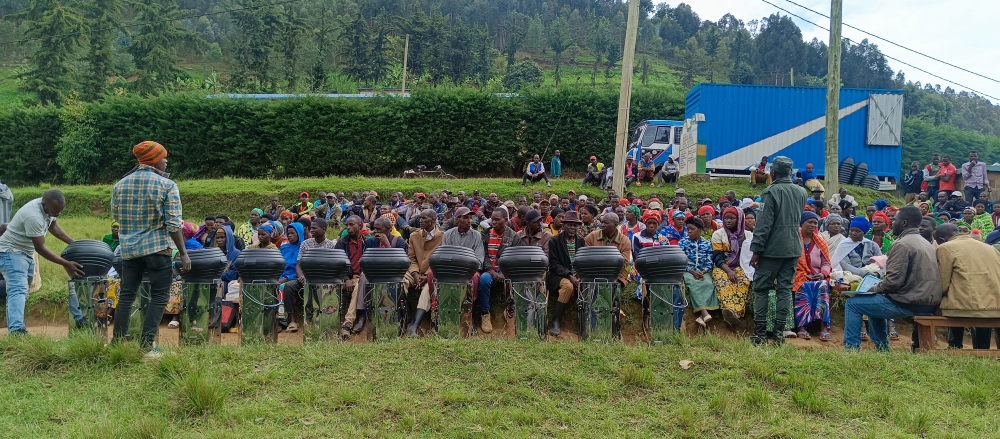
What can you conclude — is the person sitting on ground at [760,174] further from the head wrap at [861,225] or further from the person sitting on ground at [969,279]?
the person sitting on ground at [969,279]

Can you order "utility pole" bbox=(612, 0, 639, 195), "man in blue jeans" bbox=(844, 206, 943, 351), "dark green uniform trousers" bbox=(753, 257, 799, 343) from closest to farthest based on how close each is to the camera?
"man in blue jeans" bbox=(844, 206, 943, 351), "dark green uniform trousers" bbox=(753, 257, 799, 343), "utility pole" bbox=(612, 0, 639, 195)

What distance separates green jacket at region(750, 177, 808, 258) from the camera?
5953mm

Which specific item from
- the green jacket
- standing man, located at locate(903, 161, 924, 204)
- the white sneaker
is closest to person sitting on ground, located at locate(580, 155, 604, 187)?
standing man, located at locate(903, 161, 924, 204)

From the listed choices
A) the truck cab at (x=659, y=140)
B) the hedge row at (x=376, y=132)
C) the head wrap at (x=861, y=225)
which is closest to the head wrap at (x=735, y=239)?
the head wrap at (x=861, y=225)

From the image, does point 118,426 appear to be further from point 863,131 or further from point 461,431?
point 863,131

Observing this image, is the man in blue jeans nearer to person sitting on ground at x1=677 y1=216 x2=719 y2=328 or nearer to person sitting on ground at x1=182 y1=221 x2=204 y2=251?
person sitting on ground at x1=677 y1=216 x2=719 y2=328

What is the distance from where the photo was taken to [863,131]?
69.4ft

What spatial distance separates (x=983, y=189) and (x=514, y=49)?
61125mm

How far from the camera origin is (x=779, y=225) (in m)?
5.97

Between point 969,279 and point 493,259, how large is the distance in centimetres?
449

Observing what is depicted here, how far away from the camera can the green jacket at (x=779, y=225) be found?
5953 millimetres

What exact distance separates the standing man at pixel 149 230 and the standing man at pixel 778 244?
195 inches

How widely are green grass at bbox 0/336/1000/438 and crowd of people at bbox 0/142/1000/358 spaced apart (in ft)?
2.43

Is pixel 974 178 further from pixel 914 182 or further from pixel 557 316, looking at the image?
pixel 557 316
